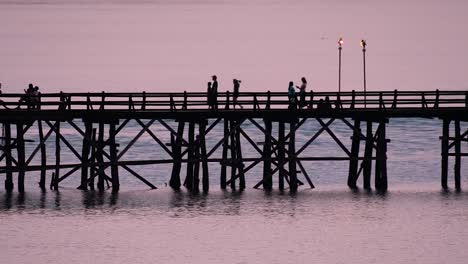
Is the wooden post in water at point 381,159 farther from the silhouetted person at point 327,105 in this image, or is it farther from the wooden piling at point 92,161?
the wooden piling at point 92,161

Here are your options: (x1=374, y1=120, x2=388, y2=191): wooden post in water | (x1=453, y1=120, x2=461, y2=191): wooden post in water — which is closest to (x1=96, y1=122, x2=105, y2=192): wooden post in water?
(x1=374, y1=120, x2=388, y2=191): wooden post in water

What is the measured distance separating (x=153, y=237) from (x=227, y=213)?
511cm

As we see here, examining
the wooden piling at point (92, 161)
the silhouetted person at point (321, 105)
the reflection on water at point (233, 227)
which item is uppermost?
the silhouetted person at point (321, 105)

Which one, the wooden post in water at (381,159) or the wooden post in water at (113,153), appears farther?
the wooden post in water at (381,159)

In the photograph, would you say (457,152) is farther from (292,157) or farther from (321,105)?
(292,157)

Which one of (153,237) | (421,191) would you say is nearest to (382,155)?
(421,191)

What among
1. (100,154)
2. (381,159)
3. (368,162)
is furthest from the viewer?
(368,162)

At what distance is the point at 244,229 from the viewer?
142 ft

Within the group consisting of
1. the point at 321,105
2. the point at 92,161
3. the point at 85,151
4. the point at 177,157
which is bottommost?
the point at 92,161

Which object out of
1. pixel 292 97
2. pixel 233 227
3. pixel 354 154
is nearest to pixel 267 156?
pixel 292 97

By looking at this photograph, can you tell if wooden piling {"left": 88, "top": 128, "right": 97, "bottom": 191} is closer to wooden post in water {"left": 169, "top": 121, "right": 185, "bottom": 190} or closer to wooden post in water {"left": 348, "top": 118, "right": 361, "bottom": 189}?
wooden post in water {"left": 169, "top": 121, "right": 185, "bottom": 190}

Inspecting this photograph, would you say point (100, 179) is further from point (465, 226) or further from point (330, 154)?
point (330, 154)

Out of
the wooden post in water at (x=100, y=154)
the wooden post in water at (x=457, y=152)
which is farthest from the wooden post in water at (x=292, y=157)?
the wooden post in water at (x=100, y=154)

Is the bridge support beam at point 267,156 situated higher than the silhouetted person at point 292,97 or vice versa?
the silhouetted person at point 292,97
